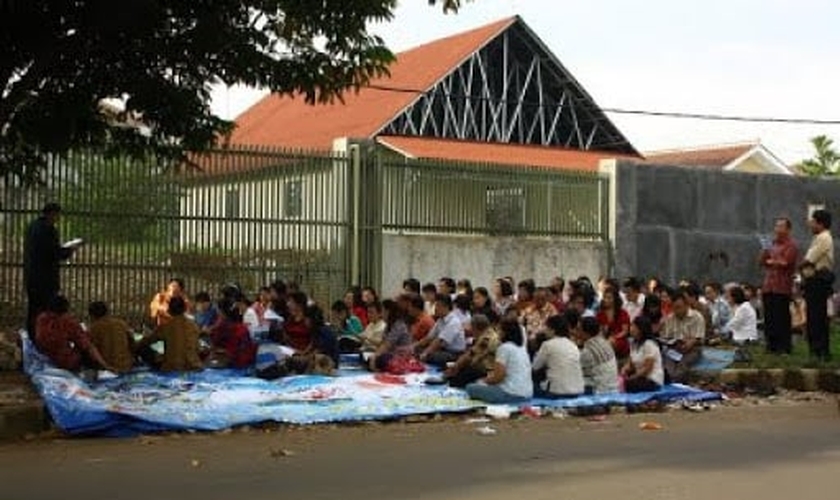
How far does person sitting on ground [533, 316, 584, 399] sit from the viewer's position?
40.5 feet

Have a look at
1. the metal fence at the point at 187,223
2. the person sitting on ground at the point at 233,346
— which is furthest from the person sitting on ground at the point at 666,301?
the person sitting on ground at the point at 233,346

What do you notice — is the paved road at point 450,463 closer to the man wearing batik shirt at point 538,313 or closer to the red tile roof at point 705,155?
the man wearing batik shirt at point 538,313

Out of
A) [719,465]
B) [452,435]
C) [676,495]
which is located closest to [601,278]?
[452,435]

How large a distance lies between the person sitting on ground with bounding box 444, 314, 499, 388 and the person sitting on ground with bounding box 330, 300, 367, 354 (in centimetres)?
251

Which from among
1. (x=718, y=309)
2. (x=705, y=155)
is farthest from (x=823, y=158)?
(x=718, y=309)

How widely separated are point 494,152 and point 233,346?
827 inches

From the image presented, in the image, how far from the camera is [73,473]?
26.6 feet

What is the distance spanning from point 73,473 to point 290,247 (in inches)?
373

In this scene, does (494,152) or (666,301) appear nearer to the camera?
(666,301)

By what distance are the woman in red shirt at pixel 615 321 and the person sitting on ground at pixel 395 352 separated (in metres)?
2.35

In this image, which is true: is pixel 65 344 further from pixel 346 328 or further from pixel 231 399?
pixel 346 328

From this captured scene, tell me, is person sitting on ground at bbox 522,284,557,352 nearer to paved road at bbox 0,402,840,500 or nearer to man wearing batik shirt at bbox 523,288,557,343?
man wearing batik shirt at bbox 523,288,557,343

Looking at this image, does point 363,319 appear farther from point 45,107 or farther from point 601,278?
point 45,107

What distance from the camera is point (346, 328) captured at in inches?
629
